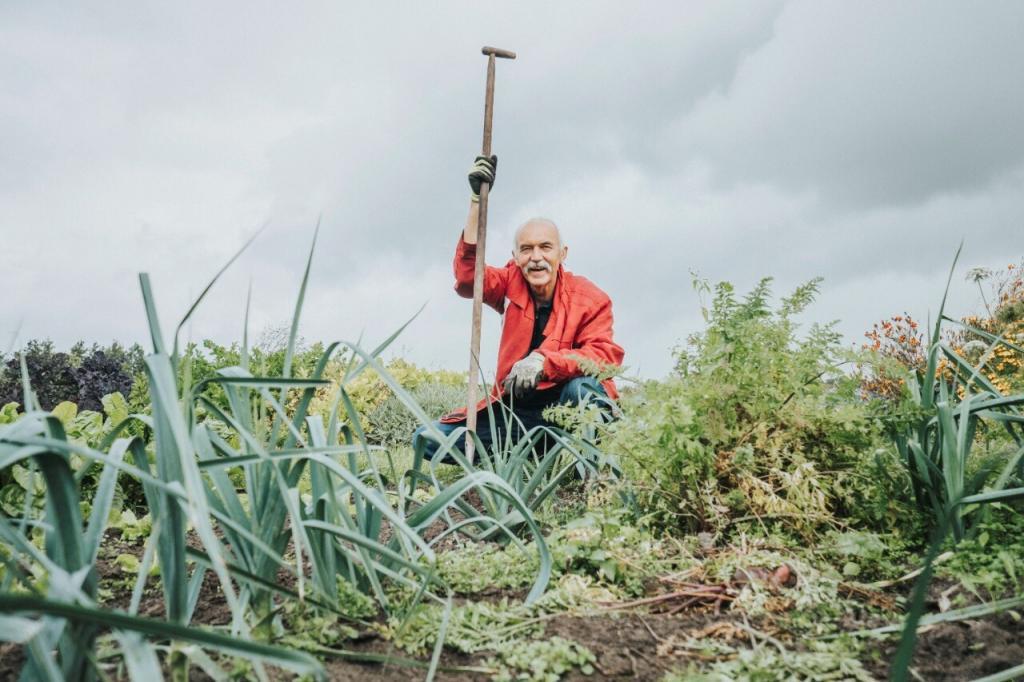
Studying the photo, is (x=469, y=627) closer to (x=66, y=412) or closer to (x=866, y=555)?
(x=866, y=555)

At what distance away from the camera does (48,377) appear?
25.0 feet

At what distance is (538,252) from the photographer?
5105 millimetres

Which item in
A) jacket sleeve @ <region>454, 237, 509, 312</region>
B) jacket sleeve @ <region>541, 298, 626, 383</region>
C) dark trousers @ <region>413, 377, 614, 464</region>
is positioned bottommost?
dark trousers @ <region>413, 377, 614, 464</region>

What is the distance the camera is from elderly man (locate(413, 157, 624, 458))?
4.71 meters

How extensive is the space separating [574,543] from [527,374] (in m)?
2.27

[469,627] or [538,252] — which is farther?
[538,252]

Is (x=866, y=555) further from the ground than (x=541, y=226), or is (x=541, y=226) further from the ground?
(x=541, y=226)

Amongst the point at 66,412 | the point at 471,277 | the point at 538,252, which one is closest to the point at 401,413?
the point at 471,277

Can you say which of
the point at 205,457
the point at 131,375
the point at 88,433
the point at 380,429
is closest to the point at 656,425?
the point at 205,457

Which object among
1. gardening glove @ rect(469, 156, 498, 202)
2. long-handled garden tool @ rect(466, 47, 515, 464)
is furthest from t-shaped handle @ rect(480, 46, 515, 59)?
gardening glove @ rect(469, 156, 498, 202)

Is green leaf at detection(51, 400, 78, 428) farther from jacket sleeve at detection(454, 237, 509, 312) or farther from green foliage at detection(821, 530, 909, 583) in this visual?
green foliage at detection(821, 530, 909, 583)

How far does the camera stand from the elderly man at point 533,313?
15.5ft

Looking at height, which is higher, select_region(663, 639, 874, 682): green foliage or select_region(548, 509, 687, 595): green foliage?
select_region(548, 509, 687, 595): green foliage

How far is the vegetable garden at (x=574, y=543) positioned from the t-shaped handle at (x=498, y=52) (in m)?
2.76
